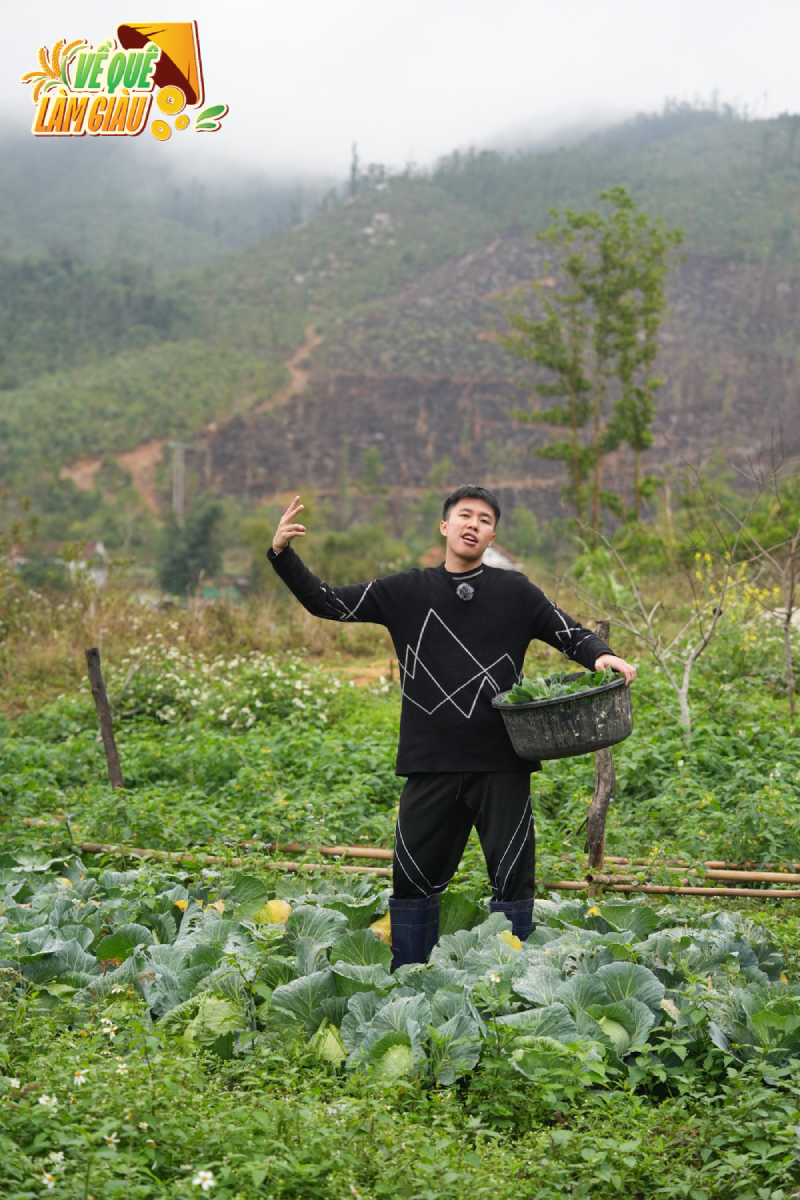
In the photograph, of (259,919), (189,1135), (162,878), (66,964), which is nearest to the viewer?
(189,1135)

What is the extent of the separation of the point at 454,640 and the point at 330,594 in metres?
0.39

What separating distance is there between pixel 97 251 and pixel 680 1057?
7446 centimetres

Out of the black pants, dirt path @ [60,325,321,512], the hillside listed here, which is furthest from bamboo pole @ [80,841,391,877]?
dirt path @ [60,325,321,512]

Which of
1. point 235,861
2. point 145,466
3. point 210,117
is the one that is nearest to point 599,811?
point 235,861

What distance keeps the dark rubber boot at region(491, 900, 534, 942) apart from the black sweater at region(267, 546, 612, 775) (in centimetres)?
43

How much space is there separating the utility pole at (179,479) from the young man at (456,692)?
31.3 metres

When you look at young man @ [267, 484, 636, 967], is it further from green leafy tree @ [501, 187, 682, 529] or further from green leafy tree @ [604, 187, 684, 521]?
green leafy tree @ [604, 187, 684, 521]

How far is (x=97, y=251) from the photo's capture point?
68.9 m

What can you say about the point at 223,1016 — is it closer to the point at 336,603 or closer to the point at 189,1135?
the point at 189,1135

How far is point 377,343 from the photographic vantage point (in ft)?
166

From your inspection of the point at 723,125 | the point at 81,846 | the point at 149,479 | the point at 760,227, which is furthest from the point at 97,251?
the point at 81,846

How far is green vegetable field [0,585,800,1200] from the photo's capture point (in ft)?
6.32

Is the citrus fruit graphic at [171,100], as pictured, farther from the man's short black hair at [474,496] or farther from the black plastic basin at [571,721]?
the black plastic basin at [571,721]

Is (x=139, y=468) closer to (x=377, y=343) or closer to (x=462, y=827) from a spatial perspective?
(x=377, y=343)
